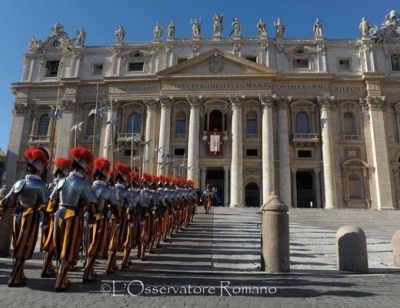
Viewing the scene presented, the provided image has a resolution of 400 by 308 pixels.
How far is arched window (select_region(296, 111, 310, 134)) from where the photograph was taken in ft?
110

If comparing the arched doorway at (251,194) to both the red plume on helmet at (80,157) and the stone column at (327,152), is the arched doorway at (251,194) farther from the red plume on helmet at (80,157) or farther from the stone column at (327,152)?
the red plume on helmet at (80,157)

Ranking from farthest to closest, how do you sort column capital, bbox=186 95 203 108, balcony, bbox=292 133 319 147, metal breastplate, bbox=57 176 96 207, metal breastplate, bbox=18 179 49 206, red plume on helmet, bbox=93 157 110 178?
column capital, bbox=186 95 203 108 < balcony, bbox=292 133 319 147 < red plume on helmet, bbox=93 157 110 178 < metal breastplate, bbox=18 179 49 206 < metal breastplate, bbox=57 176 96 207

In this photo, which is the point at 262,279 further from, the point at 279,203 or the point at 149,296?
the point at 149,296

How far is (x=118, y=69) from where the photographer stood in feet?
120

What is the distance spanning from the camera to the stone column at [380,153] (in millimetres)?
30031

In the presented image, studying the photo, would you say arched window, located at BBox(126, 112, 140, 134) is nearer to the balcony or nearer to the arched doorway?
the arched doorway

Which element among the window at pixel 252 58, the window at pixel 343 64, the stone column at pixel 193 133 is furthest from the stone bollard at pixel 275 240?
the window at pixel 343 64

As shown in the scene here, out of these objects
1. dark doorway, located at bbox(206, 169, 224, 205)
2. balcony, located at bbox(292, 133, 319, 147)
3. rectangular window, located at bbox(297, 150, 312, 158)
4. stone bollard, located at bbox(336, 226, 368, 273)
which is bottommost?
stone bollard, located at bbox(336, 226, 368, 273)

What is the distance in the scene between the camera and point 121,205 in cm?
802

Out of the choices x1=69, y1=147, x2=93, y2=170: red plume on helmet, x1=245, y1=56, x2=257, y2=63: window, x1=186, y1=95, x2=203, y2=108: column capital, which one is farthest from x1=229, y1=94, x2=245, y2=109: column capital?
x1=69, y1=147, x2=93, y2=170: red plume on helmet

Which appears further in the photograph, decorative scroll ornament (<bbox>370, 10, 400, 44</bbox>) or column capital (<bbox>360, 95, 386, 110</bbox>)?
decorative scroll ornament (<bbox>370, 10, 400, 44</bbox>)

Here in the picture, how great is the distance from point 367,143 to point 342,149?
8.12ft

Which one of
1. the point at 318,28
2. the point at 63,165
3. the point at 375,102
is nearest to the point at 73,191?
the point at 63,165

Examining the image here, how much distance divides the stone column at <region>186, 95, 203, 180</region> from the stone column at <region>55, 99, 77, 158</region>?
520 inches
